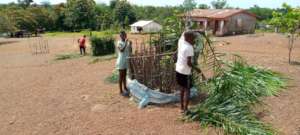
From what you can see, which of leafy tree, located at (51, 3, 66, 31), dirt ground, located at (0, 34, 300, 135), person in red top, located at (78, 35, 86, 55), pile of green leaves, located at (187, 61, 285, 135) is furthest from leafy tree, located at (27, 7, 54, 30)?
pile of green leaves, located at (187, 61, 285, 135)

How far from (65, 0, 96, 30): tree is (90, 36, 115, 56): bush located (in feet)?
134

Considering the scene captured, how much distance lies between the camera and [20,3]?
94.1 metres

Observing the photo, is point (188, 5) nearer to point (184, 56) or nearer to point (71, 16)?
point (184, 56)

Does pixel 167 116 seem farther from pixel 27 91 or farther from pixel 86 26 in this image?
pixel 86 26

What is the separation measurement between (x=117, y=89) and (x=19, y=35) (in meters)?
45.3

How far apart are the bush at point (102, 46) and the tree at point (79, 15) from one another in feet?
134

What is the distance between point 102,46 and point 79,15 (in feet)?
139

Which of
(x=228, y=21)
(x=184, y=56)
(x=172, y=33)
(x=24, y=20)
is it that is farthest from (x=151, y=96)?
(x=24, y=20)

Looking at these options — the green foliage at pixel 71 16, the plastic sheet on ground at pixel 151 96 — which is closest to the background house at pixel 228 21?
the green foliage at pixel 71 16

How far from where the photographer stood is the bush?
749 inches

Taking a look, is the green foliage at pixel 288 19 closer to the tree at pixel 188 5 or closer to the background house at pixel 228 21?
the tree at pixel 188 5

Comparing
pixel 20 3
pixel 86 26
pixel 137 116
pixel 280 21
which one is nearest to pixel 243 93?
pixel 137 116

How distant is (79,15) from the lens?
Answer: 59688mm

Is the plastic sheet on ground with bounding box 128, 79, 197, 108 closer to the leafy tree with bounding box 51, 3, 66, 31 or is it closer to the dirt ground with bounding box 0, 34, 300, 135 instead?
the dirt ground with bounding box 0, 34, 300, 135
